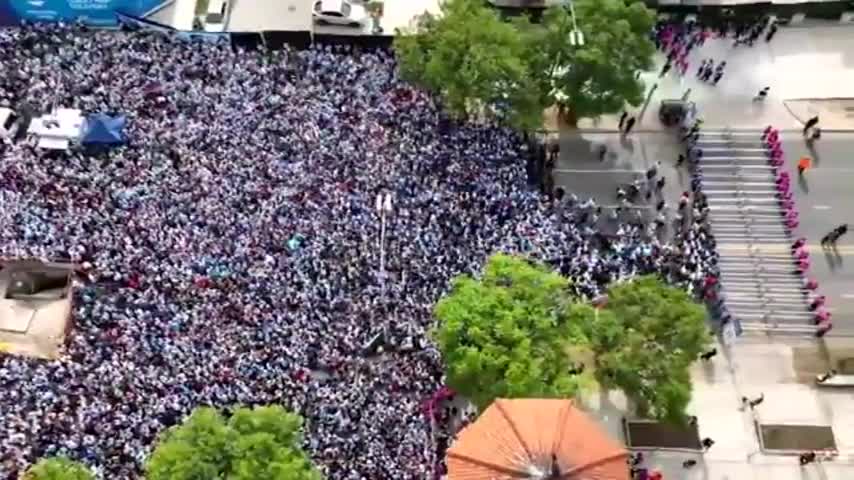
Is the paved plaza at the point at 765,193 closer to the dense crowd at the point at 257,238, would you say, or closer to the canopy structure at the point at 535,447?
the dense crowd at the point at 257,238

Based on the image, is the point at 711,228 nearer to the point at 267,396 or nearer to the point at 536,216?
the point at 536,216

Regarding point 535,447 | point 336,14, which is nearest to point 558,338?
point 535,447

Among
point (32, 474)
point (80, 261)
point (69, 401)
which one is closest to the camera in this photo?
point (32, 474)

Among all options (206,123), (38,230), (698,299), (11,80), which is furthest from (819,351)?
(11,80)

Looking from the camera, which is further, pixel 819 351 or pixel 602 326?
pixel 819 351

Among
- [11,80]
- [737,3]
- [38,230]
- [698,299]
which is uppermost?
[737,3]

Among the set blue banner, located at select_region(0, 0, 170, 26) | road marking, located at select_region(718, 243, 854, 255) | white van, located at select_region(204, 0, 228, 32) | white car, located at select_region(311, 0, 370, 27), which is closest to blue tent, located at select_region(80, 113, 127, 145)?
blue banner, located at select_region(0, 0, 170, 26)

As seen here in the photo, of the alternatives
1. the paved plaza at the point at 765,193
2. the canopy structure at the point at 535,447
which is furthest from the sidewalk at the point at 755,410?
the canopy structure at the point at 535,447
